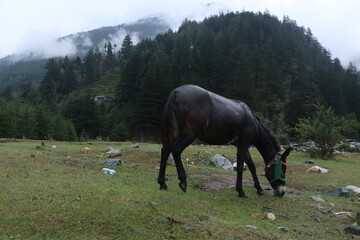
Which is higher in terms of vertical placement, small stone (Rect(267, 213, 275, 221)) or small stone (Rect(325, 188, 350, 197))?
small stone (Rect(267, 213, 275, 221))

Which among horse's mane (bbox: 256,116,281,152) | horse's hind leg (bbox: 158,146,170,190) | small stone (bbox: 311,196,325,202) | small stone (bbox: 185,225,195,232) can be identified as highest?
horse's mane (bbox: 256,116,281,152)

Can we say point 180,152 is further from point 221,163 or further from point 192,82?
point 192,82

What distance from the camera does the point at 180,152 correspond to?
7.18 m

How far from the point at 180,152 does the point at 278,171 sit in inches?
135

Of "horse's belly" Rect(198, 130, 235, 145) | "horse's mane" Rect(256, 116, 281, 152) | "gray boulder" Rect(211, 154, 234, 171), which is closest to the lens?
"horse's belly" Rect(198, 130, 235, 145)

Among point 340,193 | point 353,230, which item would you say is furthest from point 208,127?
point 340,193

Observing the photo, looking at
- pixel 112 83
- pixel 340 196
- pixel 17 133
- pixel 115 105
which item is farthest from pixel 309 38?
pixel 340 196

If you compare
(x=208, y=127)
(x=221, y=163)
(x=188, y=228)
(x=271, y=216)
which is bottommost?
(x=221, y=163)

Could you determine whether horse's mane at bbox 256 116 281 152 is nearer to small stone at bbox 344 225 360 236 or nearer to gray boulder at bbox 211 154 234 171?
small stone at bbox 344 225 360 236

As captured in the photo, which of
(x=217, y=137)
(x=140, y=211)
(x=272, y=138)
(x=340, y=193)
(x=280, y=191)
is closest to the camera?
(x=140, y=211)

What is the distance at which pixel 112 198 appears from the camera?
21.1ft

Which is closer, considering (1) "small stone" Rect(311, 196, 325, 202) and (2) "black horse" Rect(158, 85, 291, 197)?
(2) "black horse" Rect(158, 85, 291, 197)

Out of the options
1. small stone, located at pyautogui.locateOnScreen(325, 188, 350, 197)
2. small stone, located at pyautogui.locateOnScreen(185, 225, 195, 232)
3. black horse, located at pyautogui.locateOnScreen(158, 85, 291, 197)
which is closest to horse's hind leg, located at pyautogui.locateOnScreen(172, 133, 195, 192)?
black horse, located at pyautogui.locateOnScreen(158, 85, 291, 197)

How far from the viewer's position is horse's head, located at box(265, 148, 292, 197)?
905cm
